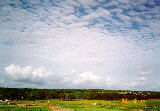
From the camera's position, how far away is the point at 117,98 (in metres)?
102

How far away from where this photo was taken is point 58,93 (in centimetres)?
10762

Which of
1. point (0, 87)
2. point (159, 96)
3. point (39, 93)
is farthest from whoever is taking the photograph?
point (159, 96)

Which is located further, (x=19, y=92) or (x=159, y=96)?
(x=159, y=96)

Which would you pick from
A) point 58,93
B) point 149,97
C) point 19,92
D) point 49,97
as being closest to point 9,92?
point 19,92

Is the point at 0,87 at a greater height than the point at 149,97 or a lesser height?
greater

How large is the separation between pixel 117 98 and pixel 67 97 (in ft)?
116

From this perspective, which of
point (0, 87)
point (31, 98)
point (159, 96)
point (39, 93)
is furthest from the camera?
point (159, 96)

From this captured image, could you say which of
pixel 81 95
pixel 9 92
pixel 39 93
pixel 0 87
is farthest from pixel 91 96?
pixel 0 87

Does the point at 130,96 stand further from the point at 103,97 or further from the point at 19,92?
the point at 19,92

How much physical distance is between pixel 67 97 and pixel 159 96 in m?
73.4

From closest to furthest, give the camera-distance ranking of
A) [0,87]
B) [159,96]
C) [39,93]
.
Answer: [39,93] → [0,87] → [159,96]

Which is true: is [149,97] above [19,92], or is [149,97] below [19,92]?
below

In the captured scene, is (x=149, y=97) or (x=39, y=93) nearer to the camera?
(x=39, y=93)

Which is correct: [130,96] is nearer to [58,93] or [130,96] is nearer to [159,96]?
[159,96]
